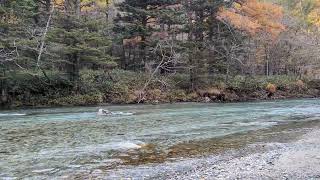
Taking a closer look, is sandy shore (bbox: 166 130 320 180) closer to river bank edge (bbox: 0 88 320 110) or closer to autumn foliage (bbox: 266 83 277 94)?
river bank edge (bbox: 0 88 320 110)

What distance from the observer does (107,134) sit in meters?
19.0

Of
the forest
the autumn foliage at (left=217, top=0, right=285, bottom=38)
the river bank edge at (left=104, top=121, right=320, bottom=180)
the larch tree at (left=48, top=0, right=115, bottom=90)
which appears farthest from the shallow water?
the autumn foliage at (left=217, top=0, right=285, bottom=38)

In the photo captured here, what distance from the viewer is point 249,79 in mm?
44031

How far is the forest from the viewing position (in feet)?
108

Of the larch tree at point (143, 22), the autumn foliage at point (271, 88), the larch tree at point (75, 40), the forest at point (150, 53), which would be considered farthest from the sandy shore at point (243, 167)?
the autumn foliage at point (271, 88)

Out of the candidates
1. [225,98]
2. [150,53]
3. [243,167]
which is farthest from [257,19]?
[243,167]

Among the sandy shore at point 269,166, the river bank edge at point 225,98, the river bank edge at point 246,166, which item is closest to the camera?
the sandy shore at point 269,166

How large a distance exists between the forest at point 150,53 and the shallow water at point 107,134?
6337 mm

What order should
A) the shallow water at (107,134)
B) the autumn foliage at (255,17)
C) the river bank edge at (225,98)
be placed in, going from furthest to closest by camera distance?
the autumn foliage at (255,17)
the river bank edge at (225,98)
the shallow water at (107,134)

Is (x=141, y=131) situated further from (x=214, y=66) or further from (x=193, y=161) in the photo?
(x=214, y=66)

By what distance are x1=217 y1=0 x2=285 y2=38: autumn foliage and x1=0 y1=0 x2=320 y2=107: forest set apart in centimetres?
10

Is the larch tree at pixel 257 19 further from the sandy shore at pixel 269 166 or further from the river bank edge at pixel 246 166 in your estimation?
the sandy shore at pixel 269 166

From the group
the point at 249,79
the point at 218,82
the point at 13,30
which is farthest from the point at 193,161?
the point at 249,79

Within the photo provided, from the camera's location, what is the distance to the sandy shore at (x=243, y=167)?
11.1 m
